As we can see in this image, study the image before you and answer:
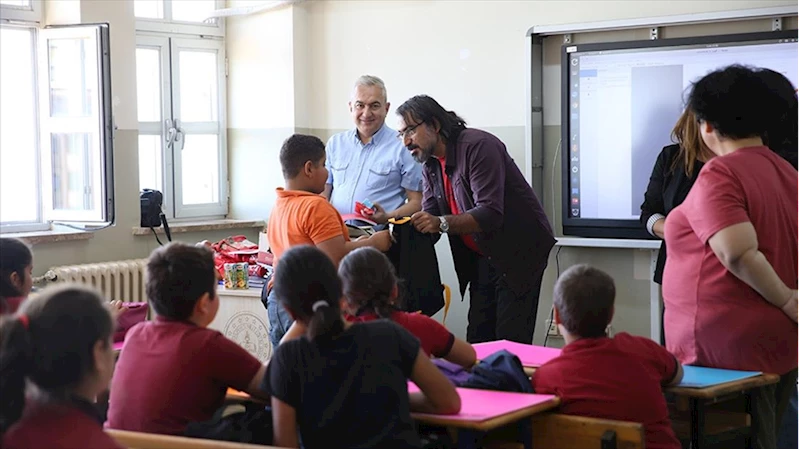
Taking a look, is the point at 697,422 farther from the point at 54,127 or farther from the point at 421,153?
the point at 54,127

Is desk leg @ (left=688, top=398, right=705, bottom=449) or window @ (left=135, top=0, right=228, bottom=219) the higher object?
window @ (left=135, top=0, right=228, bottom=219)

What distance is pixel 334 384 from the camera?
2.37 meters

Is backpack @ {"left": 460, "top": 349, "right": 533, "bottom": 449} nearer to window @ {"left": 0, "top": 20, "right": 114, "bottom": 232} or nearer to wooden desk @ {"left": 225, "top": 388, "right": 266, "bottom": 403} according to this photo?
wooden desk @ {"left": 225, "top": 388, "right": 266, "bottom": 403}

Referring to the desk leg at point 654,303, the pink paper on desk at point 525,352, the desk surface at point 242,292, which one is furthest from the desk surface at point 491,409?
the desk leg at point 654,303

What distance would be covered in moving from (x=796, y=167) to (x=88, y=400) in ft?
7.08

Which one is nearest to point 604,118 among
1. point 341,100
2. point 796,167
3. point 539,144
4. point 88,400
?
point 539,144

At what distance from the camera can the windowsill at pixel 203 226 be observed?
608 cm

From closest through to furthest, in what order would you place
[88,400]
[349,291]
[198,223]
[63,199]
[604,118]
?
[88,400] → [349,291] → [604,118] → [63,199] → [198,223]

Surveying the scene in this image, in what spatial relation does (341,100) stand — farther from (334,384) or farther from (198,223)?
(334,384)

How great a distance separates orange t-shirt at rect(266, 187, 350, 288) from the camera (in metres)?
3.68

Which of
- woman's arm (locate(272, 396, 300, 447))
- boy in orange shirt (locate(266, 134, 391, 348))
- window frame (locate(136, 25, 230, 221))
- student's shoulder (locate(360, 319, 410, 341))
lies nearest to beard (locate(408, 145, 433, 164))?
boy in orange shirt (locate(266, 134, 391, 348))

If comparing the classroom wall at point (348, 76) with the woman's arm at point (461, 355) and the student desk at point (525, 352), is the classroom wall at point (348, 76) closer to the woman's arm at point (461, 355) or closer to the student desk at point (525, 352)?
the student desk at point (525, 352)

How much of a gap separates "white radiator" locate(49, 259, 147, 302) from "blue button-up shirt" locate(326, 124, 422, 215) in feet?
4.21

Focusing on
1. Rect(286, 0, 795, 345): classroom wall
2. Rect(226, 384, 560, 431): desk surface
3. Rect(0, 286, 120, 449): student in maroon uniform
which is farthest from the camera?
Rect(286, 0, 795, 345): classroom wall
